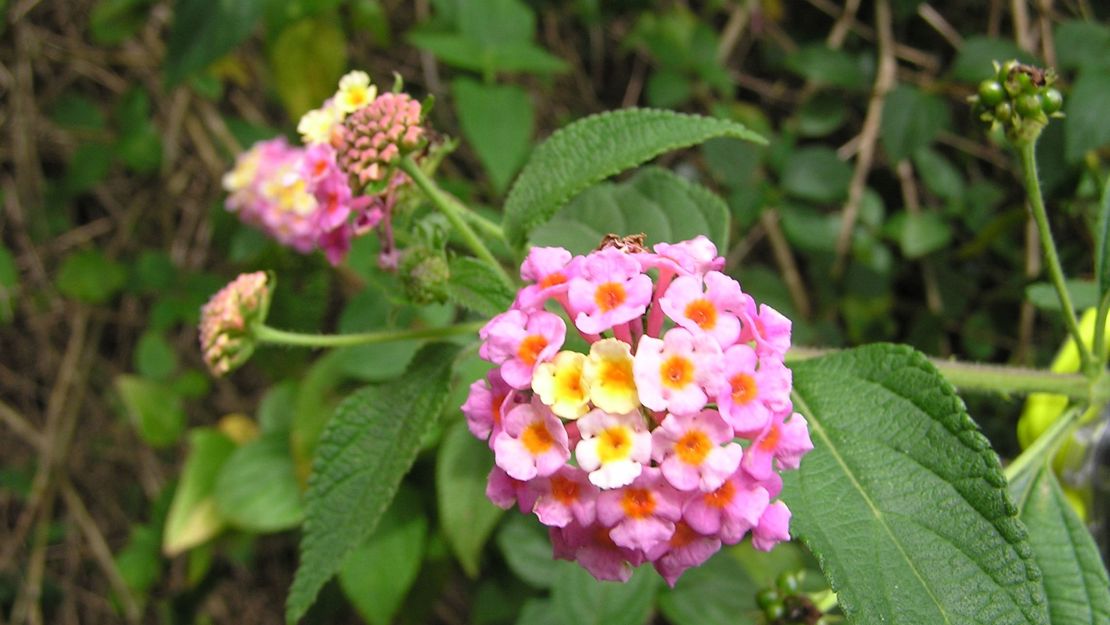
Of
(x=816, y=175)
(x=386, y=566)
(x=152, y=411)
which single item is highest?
(x=816, y=175)

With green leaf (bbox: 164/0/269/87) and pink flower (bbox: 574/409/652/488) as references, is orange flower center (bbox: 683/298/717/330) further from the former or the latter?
green leaf (bbox: 164/0/269/87)

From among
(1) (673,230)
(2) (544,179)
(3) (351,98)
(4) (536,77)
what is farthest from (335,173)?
(4) (536,77)

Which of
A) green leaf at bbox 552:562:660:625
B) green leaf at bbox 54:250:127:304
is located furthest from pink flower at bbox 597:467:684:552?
green leaf at bbox 54:250:127:304

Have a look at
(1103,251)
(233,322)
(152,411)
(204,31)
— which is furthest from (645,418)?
(152,411)

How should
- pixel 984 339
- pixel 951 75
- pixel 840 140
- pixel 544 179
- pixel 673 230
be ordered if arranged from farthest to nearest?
pixel 840 140, pixel 984 339, pixel 951 75, pixel 673 230, pixel 544 179

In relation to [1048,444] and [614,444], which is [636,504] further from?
[1048,444]

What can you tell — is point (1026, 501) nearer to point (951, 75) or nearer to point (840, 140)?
point (951, 75)

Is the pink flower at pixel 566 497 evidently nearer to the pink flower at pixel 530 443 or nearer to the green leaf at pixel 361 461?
the pink flower at pixel 530 443
